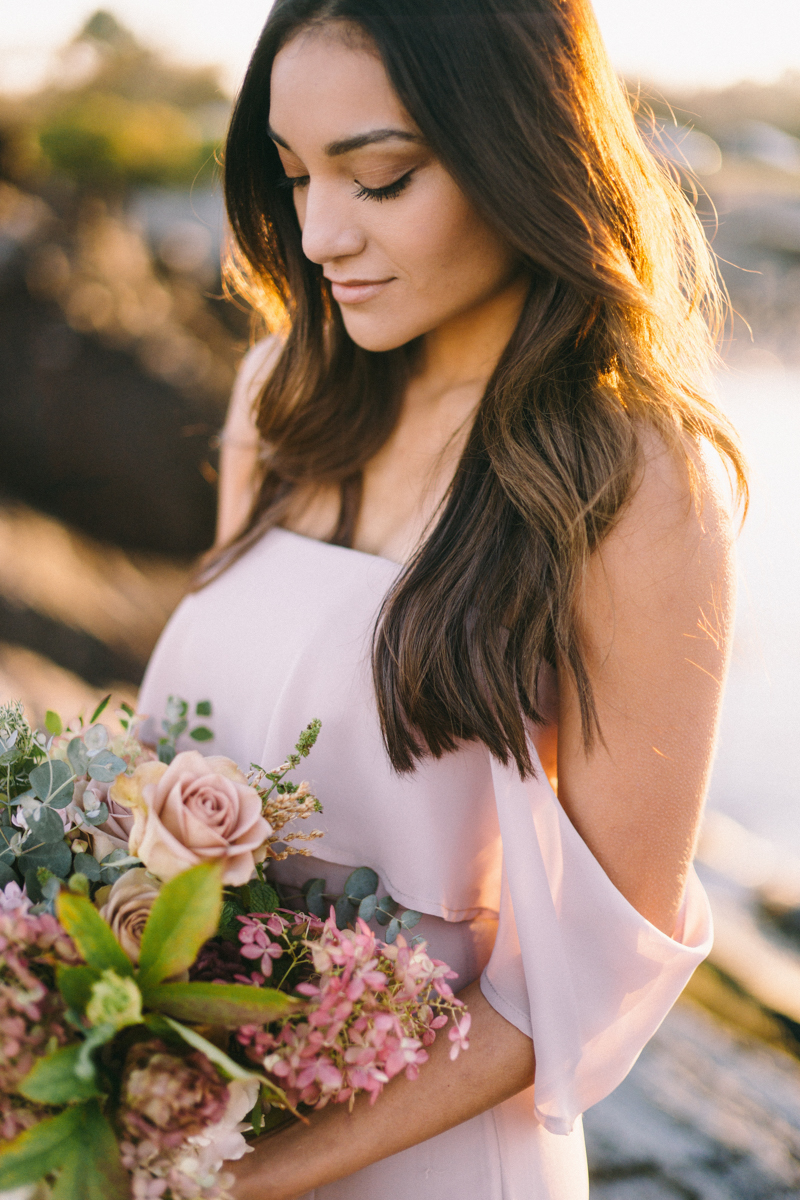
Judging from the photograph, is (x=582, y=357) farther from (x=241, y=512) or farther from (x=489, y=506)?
(x=241, y=512)

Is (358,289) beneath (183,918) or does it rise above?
above

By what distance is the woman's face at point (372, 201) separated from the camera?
3.38 feet

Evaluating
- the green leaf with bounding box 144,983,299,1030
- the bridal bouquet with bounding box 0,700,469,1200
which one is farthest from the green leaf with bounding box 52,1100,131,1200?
the green leaf with bounding box 144,983,299,1030

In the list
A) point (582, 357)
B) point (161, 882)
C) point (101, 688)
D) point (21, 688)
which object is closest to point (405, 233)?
point (582, 357)

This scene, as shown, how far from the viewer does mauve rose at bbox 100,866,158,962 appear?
0.76 meters

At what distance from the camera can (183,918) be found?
0.68 metres

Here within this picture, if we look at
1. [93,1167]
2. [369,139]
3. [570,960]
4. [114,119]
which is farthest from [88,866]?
[114,119]

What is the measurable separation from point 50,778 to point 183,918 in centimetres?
32

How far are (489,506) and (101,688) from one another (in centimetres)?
336

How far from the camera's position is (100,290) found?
442 cm

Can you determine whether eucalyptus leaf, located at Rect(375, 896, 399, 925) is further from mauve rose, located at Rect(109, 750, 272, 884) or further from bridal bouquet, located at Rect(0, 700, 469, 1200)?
mauve rose, located at Rect(109, 750, 272, 884)

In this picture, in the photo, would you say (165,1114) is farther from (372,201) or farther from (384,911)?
(372,201)

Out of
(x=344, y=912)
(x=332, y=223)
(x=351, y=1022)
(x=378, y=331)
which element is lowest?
(x=344, y=912)

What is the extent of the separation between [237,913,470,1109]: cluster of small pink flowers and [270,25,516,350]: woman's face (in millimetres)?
873
